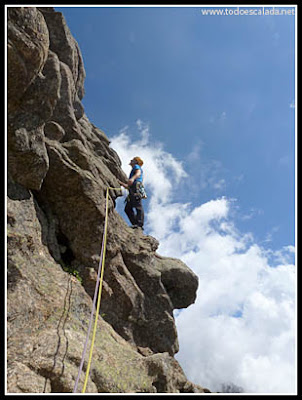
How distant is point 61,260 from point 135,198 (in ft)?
22.7

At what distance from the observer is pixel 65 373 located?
6336 millimetres

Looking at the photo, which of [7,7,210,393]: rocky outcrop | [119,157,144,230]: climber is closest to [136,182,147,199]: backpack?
[119,157,144,230]: climber

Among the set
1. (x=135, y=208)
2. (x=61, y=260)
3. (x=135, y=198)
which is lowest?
(x=61, y=260)

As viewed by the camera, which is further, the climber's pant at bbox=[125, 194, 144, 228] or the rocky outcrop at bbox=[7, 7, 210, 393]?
the climber's pant at bbox=[125, 194, 144, 228]

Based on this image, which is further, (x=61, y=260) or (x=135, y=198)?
(x=135, y=198)

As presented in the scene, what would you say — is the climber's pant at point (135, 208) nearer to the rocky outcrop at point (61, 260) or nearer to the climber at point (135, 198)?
the climber at point (135, 198)

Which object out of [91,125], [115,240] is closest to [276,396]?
[115,240]

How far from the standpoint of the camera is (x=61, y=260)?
1107 centimetres

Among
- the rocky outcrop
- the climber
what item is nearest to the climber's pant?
the climber

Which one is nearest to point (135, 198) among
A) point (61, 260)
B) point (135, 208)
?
point (135, 208)

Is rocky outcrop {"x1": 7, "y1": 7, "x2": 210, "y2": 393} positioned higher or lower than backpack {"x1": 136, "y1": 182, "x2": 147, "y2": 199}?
lower

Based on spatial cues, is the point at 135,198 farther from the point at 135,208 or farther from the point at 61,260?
the point at 61,260

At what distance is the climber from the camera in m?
17.0

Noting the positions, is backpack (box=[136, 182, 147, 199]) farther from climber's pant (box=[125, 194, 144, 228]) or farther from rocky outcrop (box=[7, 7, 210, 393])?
rocky outcrop (box=[7, 7, 210, 393])
